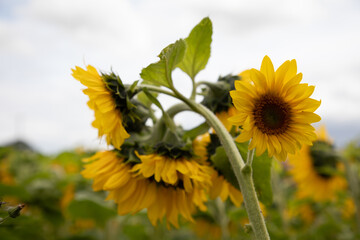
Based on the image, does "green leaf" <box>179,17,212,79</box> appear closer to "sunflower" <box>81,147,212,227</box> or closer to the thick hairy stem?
the thick hairy stem

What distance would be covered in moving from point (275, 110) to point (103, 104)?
2.16ft

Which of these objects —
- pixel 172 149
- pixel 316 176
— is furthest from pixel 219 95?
pixel 316 176

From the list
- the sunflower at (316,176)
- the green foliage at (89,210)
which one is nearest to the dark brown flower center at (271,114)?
the green foliage at (89,210)

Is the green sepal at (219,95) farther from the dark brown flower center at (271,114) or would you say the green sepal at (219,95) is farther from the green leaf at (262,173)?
the dark brown flower center at (271,114)

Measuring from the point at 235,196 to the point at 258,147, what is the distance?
65 centimetres

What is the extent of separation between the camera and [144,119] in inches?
62.2

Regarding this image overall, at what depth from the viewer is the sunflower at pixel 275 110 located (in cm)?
111

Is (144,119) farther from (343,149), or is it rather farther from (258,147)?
(343,149)

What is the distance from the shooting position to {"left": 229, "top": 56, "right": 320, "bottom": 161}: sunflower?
1.11 m

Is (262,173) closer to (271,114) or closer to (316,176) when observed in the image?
(271,114)

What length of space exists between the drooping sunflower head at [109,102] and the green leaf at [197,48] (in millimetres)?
280

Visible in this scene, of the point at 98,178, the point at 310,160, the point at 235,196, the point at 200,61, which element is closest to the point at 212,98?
the point at 200,61

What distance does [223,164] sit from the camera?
154 cm

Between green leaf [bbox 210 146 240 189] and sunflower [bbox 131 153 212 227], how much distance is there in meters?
0.05
